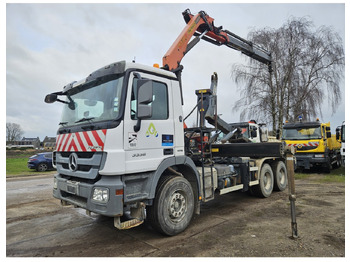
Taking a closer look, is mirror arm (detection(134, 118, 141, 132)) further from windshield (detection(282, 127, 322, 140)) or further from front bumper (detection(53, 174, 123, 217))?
windshield (detection(282, 127, 322, 140))

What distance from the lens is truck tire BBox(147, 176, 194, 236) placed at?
3.77 m

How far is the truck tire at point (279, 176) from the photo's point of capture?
7586 mm

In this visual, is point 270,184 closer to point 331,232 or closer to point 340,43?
point 331,232

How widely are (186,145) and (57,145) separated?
2597mm

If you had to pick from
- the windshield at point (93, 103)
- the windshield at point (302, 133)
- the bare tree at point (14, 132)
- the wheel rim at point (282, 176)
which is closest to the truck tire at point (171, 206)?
the windshield at point (93, 103)

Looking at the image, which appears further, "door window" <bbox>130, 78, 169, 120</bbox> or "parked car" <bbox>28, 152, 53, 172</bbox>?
"parked car" <bbox>28, 152, 53, 172</bbox>

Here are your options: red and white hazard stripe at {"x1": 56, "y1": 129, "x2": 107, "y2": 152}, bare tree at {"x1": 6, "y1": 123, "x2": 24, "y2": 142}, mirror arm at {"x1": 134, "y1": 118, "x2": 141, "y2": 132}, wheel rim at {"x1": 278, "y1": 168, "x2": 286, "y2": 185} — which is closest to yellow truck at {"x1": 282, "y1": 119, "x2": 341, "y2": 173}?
wheel rim at {"x1": 278, "y1": 168, "x2": 286, "y2": 185}

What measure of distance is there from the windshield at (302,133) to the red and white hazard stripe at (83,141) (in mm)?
10697

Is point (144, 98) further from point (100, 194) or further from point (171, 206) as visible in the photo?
point (171, 206)

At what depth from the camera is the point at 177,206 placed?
4.13 m

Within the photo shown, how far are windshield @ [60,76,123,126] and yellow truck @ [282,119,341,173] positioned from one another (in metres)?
9.42

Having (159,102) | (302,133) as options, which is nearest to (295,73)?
(302,133)

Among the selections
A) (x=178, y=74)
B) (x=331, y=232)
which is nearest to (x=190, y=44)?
(x=178, y=74)

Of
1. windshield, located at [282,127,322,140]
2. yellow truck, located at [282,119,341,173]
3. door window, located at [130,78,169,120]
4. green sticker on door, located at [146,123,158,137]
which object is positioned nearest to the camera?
green sticker on door, located at [146,123,158,137]
